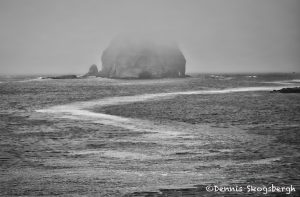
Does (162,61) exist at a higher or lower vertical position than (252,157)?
higher

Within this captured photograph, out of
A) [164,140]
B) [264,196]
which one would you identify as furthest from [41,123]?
[264,196]

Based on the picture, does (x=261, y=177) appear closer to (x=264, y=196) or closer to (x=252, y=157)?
(x=264, y=196)

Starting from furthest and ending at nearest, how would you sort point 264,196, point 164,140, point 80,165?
point 164,140 < point 80,165 < point 264,196

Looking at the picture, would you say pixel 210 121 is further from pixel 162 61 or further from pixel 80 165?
pixel 162 61

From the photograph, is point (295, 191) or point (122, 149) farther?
point (122, 149)

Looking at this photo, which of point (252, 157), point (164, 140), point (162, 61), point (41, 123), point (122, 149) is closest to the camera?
point (252, 157)

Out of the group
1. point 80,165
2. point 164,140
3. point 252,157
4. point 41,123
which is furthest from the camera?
point 41,123

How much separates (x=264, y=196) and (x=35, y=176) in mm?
8322

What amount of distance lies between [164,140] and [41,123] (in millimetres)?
14122

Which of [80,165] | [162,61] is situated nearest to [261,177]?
[80,165]

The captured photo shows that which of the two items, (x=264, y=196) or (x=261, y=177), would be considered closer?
(x=264, y=196)

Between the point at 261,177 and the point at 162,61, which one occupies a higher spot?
the point at 162,61

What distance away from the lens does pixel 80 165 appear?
50.9 ft

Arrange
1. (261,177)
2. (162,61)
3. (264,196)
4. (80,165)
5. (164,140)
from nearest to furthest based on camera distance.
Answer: (264,196) → (261,177) → (80,165) → (164,140) → (162,61)
